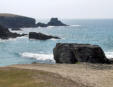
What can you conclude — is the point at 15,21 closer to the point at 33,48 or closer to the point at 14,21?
the point at 14,21

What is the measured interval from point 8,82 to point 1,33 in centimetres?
9055

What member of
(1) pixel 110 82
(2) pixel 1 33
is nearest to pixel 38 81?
(1) pixel 110 82

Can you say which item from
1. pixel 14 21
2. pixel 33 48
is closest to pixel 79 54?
pixel 33 48

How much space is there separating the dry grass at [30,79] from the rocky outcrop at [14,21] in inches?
6081

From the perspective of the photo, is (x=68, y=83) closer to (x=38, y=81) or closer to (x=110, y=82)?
(x=38, y=81)

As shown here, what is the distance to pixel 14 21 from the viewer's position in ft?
597

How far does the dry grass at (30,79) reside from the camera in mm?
18062

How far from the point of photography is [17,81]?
61.7 ft

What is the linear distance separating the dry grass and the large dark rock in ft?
57.0

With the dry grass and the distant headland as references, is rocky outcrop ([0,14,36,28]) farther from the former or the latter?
the dry grass

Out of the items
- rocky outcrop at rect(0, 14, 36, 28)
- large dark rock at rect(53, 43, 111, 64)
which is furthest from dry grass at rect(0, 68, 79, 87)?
rocky outcrop at rect(0, 14, 36, 28)

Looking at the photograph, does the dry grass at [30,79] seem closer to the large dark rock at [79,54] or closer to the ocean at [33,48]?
the large dark rock at [79,54]

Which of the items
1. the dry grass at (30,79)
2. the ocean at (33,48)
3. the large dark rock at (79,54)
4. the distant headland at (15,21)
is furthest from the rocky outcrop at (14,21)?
the dry grass at (30,79)

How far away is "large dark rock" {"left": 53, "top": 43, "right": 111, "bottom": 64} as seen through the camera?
38000 millimetres
